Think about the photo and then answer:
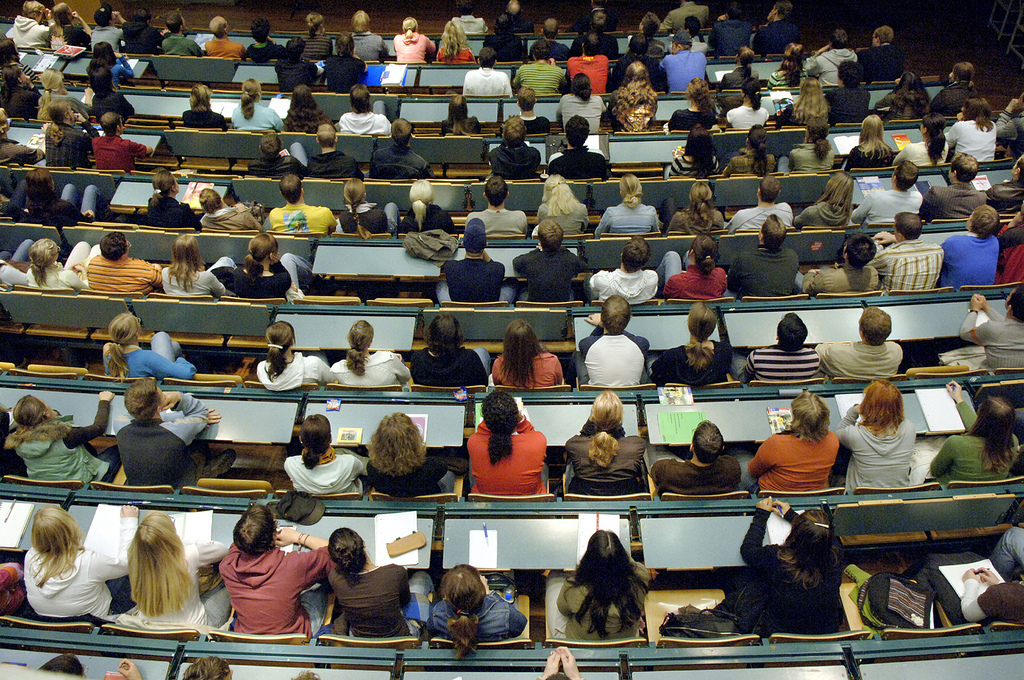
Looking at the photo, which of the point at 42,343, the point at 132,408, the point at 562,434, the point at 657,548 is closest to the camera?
the point at 657,548

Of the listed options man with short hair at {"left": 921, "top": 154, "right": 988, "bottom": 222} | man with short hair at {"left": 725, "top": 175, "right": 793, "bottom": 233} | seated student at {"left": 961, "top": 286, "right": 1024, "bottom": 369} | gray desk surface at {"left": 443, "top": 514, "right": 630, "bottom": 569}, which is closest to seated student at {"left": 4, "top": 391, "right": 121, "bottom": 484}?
gray desk surface at {"left": 443, "top": 514, "right": 630, "bottom": 569}

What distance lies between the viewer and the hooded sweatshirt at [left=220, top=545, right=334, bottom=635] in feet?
12.5

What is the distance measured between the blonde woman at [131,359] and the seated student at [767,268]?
4.48 m

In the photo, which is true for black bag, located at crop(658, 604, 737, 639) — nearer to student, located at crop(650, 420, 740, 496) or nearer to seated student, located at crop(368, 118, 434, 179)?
student, located at crop(650, 420, 740, 496)

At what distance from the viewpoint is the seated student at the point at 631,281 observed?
5602 millimetres

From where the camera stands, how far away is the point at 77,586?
3809 millimetres

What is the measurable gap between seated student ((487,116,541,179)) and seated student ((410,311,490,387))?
2.85m

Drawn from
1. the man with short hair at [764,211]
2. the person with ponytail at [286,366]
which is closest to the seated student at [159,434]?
the person with ponytail at [286,366]

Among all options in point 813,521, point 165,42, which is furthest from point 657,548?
point 165,42

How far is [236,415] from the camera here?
4.94 meters

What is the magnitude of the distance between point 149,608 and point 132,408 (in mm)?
1323

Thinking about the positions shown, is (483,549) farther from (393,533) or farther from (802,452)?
(802,452)

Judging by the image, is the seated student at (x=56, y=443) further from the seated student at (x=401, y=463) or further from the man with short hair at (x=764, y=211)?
the man with short hair at (x=764, y=211)

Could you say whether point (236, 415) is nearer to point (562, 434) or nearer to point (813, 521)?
point (562, 434)
